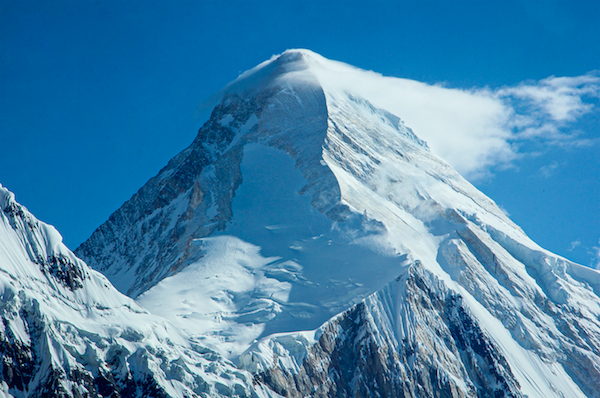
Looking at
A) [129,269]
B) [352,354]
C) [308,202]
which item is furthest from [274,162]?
[352,354]

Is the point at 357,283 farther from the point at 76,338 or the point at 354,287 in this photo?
the point at 76,338

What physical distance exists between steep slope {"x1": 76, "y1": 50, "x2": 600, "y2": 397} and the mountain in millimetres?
355

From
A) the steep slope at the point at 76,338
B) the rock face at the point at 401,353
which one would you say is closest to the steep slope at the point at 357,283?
the rock face at the point at 401,353

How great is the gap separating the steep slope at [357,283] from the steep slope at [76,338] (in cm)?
876

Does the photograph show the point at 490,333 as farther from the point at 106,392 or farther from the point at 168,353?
the point at 106,392

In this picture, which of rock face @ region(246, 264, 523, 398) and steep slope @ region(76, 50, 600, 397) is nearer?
rock face @ region(246, 264, 523, 398)

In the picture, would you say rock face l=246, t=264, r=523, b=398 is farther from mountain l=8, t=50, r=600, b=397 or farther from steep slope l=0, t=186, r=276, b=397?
steep slope l=0, t=186, r=276, b=397

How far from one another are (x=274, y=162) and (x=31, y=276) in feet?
293

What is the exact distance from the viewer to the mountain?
125 metres

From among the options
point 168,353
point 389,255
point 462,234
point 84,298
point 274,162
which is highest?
point 274,162

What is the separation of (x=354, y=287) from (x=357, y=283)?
64.2 inches

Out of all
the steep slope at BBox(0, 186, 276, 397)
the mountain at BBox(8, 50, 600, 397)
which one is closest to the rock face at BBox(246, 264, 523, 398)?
the mountain at BBox(8, 50, 600, 397)

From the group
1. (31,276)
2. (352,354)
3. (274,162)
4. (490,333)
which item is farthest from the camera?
(274,162)

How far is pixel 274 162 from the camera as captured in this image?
19038cm
